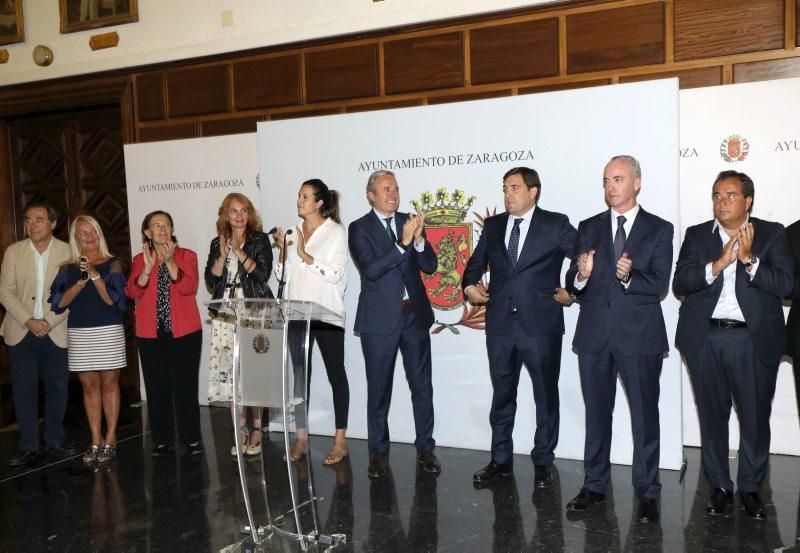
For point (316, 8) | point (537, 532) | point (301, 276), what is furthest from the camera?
point (316, 8)

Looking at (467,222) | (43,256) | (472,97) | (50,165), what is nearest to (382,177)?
(467,222)

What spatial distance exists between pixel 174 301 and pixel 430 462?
204cm

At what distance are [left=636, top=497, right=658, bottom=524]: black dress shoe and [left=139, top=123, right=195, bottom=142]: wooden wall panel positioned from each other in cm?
541

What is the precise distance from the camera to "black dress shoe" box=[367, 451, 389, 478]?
15.6 feet

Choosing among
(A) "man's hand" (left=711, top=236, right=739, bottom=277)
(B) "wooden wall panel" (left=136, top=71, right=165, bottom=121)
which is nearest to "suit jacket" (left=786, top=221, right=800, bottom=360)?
(A) "man's hand" (left=711, top=236, right=739, bottom=277)

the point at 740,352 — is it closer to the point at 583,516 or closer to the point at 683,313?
the point at 683,313

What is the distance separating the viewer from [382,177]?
476 cm

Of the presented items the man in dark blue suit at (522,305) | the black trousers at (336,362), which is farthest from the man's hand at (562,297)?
the black trousers at (336,362)

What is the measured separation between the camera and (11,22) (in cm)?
830

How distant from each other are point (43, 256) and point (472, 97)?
3505 mm

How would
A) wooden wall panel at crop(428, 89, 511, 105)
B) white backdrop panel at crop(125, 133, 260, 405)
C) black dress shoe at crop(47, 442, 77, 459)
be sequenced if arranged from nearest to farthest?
black dress shoe at crop(47, 442, 77, 459) < wooden wall panel at crop(428, 89, 511, 105) < white backdrop panel at crop(125, 133, 260, 405)

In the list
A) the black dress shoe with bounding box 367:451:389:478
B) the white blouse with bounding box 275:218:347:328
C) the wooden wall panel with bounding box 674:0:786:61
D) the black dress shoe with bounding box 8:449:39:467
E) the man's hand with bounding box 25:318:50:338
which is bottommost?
the black dress shoe with bounding box 8:449:39:467

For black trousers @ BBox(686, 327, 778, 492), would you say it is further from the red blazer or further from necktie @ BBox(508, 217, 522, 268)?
the red blazer

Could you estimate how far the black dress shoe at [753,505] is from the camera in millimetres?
3881
